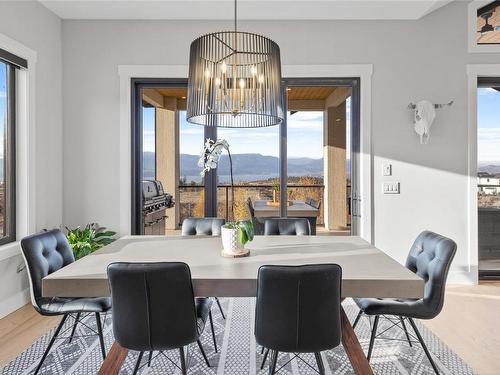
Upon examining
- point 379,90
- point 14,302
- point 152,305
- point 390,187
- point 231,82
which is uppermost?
point 379,90

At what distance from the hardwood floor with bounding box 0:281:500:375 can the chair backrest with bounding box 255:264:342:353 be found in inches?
53.1

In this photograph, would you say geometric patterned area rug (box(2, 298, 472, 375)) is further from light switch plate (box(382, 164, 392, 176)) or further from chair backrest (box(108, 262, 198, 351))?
light switch plate (box(382, 164, 392, 176))

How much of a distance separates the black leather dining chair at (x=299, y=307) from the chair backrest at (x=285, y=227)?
1407 mm

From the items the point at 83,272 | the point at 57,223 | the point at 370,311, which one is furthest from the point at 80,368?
the point at 57,223

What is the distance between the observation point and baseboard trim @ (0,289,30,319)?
318 centimetres

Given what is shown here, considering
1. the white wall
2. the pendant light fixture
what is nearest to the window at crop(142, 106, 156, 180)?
the white wall

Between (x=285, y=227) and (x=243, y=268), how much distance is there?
4.02 ft

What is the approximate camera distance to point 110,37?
4098 mm

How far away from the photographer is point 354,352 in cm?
197

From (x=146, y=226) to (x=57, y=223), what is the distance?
0.94m

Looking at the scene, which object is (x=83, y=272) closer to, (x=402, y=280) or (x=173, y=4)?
(x=402, y=280)

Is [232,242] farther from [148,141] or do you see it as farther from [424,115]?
[424,115]

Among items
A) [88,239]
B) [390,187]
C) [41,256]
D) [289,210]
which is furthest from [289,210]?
[41,256]

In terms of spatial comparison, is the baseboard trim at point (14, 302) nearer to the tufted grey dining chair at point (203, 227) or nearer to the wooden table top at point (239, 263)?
the wooden table top at point (239, 263)
